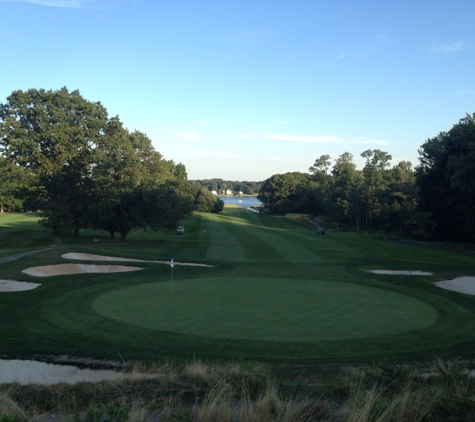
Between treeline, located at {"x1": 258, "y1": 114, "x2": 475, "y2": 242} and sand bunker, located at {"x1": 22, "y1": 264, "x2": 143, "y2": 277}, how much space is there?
25960mm

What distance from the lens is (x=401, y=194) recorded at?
70.9 metres

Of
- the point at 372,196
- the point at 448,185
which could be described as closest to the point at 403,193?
the point at 372,196

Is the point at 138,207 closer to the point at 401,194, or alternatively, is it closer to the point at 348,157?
the point at 401,194

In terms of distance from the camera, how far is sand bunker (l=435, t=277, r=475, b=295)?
2039 centimetres

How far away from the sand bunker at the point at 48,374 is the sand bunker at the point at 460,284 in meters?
16.8

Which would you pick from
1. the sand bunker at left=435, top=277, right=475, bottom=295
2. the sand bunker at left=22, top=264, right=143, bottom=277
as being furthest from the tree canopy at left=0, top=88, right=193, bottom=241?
the sand bunker at left=435, top=277, right=475, bottom=295

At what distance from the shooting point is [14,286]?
62.1 feet

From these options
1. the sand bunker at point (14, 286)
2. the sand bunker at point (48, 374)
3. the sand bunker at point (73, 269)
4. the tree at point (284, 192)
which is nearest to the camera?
the sand bunker at point (48, 374)

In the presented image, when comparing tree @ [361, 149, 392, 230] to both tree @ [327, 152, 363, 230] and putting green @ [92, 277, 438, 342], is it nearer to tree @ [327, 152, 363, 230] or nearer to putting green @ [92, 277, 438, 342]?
tree @ [327, 152, 363, 230]

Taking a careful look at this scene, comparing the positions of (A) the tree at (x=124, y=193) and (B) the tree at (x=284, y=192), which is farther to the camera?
(B) the tree at (x=284, y=192)

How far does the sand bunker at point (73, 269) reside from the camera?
22.5 meters

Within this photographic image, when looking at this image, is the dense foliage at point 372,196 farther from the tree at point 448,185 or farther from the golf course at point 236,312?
the golf course at point 236,312

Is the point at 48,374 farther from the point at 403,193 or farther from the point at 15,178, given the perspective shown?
the point at 403,193

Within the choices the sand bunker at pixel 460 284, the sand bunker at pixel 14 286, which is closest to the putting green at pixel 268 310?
the sand bunker at pixel 14 286
